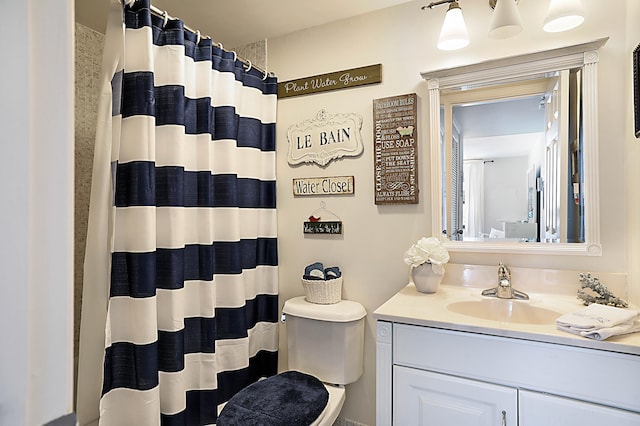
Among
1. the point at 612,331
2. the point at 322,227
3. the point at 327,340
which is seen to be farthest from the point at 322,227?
the point at 612,331

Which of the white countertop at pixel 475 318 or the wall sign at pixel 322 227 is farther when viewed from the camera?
the wall sign at pixel 322 227

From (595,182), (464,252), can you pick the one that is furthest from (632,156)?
(464,252)

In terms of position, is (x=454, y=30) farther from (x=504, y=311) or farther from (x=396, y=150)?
(x=504, y=311)

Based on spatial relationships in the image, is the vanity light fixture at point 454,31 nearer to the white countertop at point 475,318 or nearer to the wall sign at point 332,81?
the wall sign at point 332,81

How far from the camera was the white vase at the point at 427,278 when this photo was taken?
1.61 meters

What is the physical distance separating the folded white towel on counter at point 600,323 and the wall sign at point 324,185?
1112 millimetres

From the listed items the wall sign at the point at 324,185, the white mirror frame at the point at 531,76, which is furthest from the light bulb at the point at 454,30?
the wall sign at the point at 324,185

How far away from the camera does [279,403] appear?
147 cm

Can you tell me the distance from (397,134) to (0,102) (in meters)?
1.64

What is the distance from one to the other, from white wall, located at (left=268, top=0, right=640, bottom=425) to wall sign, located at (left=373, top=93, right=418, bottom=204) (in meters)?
0.04

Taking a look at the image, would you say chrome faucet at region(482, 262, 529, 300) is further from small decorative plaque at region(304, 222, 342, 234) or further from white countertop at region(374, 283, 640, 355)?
small decorative plaque at region(304, 222, 342, 234)

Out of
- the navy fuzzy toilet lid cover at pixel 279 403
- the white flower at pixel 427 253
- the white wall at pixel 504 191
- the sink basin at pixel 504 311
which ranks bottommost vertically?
the navy fuzzy toilet lid cover at pixel 279 403

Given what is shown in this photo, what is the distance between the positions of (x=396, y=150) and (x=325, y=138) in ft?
1.35

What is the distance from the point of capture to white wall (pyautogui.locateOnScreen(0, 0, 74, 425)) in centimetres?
37
